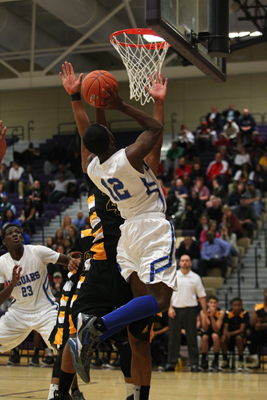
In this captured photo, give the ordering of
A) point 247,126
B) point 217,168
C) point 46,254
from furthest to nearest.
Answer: point 247,126 → point 217,168 → point 46,254

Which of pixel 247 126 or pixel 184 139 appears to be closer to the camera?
pixel 247 126

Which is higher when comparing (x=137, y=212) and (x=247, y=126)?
(x=247, y=126)

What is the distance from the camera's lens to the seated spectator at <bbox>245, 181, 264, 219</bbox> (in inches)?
620

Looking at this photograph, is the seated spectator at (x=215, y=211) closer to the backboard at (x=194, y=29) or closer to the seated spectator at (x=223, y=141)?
the seated spectator at (x=223, y=141)

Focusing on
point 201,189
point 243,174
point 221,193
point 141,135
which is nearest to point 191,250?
point 221,193

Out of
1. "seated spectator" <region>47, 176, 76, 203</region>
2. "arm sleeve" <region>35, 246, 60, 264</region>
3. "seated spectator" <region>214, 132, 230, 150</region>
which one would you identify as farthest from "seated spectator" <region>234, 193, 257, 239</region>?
"arm sleeve" <region>35, 246, 60, 264</region>

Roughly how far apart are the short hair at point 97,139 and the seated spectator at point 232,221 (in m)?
10.2

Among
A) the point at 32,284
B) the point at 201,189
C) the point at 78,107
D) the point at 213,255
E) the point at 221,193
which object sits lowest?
the point at 213,255

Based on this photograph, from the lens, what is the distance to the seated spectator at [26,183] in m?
19.3

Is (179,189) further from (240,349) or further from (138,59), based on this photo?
(138,59)

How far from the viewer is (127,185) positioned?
4.43 meters

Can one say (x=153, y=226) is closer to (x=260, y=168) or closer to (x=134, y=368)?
(x=134, y=368)

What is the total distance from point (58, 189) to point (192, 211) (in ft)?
20.2

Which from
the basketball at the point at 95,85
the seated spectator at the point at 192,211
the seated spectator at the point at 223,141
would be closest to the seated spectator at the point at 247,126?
the seated spectator at the point at 223,141
